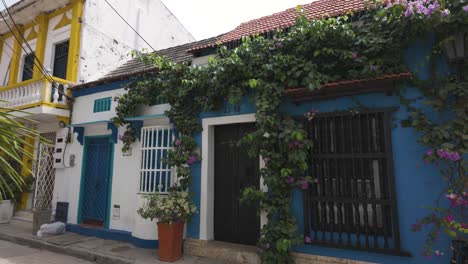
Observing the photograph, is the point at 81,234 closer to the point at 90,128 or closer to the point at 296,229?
the point at 90,128

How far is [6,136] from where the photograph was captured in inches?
63.1

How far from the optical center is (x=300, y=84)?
15.4 ft

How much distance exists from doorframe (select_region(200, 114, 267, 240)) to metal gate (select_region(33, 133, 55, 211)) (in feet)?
15.5

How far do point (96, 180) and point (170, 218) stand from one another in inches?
136

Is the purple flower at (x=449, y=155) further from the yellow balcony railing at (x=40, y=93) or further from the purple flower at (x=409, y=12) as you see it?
the yellow balcony railing at (x=40, y=93)

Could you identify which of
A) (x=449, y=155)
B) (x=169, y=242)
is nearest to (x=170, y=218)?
(x=169, y=242)

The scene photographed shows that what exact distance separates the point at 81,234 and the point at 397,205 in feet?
23.5

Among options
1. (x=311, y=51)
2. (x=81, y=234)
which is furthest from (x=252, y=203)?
(x=81, y=234)

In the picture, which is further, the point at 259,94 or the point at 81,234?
the point at 81,234

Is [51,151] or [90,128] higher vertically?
[90,128]

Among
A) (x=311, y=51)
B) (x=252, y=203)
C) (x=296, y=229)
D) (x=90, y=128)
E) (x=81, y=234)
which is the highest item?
(x=311, y=51)

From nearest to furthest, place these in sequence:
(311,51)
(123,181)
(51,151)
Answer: (311,51)
(123,181)
(51,151)

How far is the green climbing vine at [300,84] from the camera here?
3682 mm

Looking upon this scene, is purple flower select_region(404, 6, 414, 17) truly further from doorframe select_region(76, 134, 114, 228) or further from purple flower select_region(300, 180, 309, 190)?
doorframe select_region(76, 134, 114, 228)
